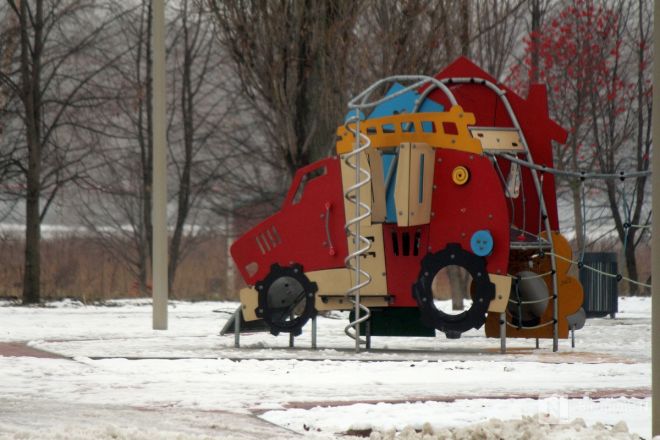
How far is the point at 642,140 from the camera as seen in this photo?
31.1 metres

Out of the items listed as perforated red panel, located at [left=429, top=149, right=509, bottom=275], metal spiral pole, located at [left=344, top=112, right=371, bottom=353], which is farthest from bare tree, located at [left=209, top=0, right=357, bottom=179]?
perforated red panel, located at [left=429, top=149, right=509, bottom=275]

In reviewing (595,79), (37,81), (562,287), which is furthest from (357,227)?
(595,79)

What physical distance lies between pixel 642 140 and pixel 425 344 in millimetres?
16330

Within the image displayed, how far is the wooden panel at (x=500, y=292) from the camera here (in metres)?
13.7

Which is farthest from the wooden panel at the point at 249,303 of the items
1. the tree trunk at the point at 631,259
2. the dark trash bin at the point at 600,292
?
the tree trunk at the point at 631,259

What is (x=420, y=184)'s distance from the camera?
14.0 meters

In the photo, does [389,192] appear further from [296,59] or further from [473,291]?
[296,59]

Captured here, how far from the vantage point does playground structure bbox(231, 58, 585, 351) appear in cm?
1392

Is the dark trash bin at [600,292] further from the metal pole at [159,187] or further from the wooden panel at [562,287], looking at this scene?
the wooden panel at [562,287]

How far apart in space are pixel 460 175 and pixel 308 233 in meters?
1.75

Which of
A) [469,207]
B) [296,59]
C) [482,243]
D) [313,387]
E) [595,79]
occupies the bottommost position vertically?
[313,387]

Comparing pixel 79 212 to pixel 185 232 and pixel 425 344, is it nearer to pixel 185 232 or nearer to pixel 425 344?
pixel 185 232

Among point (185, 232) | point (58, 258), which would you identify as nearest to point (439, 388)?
point (58, 258)

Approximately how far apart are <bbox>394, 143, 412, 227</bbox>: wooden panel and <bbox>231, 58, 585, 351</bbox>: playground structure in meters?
0.01
